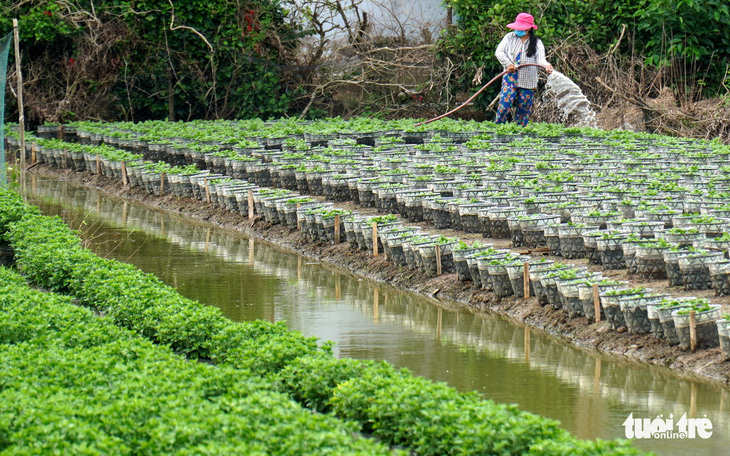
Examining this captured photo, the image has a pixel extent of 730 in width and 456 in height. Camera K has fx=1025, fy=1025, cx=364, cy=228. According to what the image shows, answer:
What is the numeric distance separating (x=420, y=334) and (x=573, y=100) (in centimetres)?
1475

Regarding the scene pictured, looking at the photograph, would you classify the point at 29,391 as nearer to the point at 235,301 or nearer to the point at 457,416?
the point at 457,416

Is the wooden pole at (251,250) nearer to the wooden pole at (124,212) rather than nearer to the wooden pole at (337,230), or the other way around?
the wooden pole at (337,230)

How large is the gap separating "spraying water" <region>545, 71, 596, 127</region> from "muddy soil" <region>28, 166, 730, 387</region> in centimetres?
952

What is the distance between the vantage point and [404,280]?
34.2 ft

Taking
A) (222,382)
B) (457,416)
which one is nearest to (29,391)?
(222,382)

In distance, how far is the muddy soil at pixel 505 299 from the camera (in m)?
7.46

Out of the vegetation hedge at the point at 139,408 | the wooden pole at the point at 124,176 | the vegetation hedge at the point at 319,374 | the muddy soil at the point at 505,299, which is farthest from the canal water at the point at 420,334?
the wooden pole at the point at 124,176

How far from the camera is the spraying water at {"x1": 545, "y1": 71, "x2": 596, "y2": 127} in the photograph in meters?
22.3

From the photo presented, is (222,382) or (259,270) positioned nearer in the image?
(222,382)

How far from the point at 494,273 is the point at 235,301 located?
2.53m

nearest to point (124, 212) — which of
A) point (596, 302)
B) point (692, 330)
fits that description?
point (596, 302)

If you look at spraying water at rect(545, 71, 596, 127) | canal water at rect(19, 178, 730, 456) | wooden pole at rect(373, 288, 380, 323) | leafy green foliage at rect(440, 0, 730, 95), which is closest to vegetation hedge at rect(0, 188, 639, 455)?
canal water at rect(19, 178, 730, 456)

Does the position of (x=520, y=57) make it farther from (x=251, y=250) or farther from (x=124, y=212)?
(x=251, y=250)

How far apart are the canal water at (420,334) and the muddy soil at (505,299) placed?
0.13 meters
